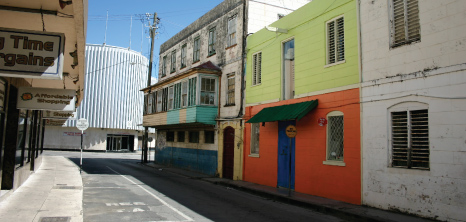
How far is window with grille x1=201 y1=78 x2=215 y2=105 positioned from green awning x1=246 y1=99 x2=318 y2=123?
463 cm

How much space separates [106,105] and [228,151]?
36161 mm

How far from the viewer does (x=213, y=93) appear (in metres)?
20.4

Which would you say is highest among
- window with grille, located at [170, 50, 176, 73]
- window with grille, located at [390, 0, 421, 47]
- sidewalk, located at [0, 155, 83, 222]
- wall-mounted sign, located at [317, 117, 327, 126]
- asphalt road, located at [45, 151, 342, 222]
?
window with grille, located at [170, 50, 176, 73]

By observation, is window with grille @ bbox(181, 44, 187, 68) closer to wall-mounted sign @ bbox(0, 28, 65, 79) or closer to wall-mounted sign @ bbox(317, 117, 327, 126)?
wall-mounted sign @ bbox(317, 117, 327, 126)

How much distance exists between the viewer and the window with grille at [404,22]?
9895mm

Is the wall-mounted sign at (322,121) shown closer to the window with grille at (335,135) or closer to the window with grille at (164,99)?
the window with grille at (335,135)

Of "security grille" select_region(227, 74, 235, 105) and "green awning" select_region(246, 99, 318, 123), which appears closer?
"green awning" select_region(246, 99, 318, 123)

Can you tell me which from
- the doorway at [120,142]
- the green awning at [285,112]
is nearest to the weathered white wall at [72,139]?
the doorway at [120,142]

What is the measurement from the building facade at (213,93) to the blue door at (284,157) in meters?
3.20

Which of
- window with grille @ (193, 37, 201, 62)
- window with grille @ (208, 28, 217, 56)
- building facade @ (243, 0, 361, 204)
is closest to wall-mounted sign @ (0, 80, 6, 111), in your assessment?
building facade @ (243, 0, 361, 204)

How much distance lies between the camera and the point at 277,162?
50.1 feet

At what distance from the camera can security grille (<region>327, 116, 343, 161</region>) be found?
12.4 m

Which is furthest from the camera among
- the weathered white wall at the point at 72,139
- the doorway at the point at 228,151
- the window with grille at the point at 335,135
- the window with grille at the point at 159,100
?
the weathered white wall at the point at 72,139

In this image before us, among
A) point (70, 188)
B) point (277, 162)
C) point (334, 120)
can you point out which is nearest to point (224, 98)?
point (277, 162)
